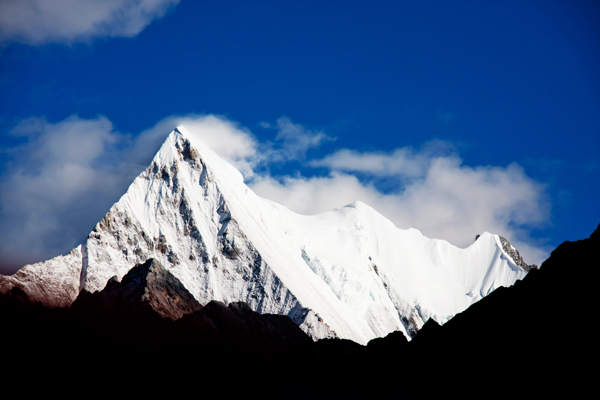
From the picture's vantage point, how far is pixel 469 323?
55.2m

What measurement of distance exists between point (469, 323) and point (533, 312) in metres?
9.98

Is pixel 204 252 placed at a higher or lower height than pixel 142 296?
higher

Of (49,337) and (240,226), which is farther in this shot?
(240,226)

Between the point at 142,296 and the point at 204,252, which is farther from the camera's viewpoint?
the point at 204,252

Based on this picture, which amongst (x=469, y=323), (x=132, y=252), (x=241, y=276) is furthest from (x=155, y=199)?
(x=469, y=323)

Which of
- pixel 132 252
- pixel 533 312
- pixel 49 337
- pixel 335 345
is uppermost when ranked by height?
pixel 132 252

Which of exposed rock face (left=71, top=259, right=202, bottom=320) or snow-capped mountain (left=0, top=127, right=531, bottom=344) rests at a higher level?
snow-capped mountain (left=0, top=127, right=531, bottom=344)

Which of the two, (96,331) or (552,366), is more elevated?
(96,331)

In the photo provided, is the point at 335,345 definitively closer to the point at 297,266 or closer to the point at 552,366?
the point at 297,266

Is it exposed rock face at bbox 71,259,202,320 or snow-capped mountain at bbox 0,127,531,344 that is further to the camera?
snow-capped mountain at bbox 0,127,531,344

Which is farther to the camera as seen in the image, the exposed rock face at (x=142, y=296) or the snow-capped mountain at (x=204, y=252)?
the snow-capped mountain at (x=204, y=252)

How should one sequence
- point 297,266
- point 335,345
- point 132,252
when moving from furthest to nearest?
1. point 297,266
2. point 132,252
3. point 335,345

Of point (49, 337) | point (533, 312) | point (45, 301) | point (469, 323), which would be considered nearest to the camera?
point (533, 312)

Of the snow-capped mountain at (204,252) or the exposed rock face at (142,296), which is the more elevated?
the snow-capped mountain at (204,252)
